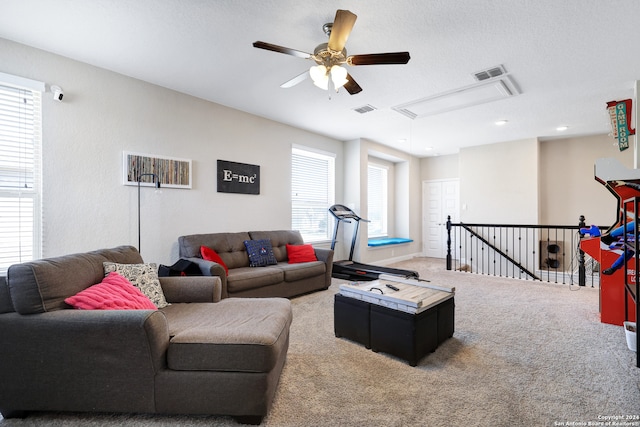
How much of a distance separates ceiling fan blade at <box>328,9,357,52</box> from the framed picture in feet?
8.19

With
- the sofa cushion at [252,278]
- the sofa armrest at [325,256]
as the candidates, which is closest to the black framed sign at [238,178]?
the sofa cushion at [252,278]

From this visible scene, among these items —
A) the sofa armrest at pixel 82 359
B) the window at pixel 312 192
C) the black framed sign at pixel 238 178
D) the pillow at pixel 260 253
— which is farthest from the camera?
the window at pixel 312 192

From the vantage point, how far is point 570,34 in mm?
2510

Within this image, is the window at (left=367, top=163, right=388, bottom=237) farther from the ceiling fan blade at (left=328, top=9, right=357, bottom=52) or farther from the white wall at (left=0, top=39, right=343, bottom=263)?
the ceiling fan blade at (left=328, top=9, right=357, bottom=52)

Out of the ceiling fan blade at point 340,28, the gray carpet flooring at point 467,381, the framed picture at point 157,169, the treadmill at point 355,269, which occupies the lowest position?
the gray carpet flooring at point 467,381

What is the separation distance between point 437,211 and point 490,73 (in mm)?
5058

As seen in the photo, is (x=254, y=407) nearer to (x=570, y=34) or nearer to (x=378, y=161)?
(x=570, y=34)

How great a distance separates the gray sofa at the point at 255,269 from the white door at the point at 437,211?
4.51m

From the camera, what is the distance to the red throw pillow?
4.34 m

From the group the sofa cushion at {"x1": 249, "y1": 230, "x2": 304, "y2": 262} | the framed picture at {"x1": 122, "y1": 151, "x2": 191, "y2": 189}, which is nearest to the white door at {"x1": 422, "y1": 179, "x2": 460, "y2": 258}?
the sofa cushion at {"x1": 249, "y1": 230, "x2": 304, "y2": 262}

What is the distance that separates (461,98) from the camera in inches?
156

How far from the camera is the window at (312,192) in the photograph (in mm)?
5406

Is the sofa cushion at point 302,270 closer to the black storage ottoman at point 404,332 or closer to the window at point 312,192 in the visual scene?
the window at point 312,192

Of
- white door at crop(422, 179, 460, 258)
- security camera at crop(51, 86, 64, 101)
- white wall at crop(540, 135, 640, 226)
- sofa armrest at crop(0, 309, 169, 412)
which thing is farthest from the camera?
white door at crop(422, 179, 460, 258)
